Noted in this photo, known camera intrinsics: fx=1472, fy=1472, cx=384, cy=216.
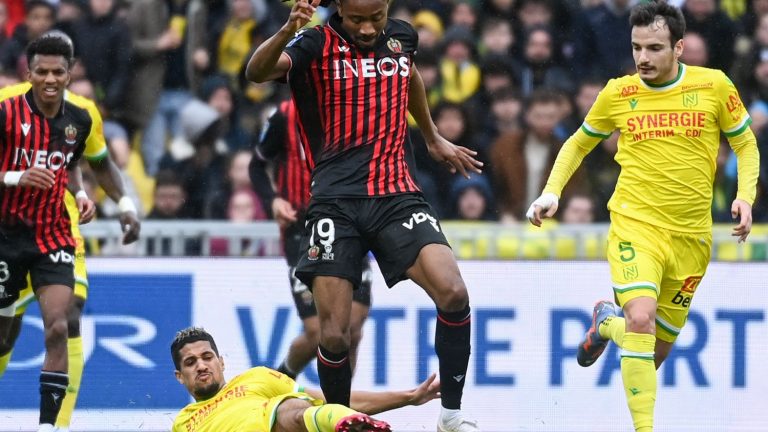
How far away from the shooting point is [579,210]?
11.1 m

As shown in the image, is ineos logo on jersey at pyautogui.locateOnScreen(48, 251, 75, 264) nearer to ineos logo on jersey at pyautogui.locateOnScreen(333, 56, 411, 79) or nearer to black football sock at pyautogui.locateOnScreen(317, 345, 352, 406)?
black football sock at pyautogui.locateOnScreen(317, 345, 352, 406)

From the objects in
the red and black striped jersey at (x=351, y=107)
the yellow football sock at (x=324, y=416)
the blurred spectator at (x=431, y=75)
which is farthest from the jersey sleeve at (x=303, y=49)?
the blurred spectator at (x=431, y=75)

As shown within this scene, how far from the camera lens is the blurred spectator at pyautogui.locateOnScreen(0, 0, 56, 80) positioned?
11883mm

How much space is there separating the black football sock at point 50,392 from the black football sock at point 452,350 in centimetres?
221

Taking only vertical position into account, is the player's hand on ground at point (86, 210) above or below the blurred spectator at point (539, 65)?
→ below

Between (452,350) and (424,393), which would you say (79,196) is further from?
(452,350)

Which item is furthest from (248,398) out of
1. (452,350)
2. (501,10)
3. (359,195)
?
(501,10)

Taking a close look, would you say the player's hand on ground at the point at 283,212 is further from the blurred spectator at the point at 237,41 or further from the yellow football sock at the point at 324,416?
the blurred spectator at the point at 237,41

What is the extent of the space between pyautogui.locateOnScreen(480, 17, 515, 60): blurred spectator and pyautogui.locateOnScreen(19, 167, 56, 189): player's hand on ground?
5.13 metres

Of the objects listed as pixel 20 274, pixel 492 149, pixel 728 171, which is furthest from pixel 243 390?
pixel 728 171

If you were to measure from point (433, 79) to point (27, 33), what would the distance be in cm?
334

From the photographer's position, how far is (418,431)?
9.45 m

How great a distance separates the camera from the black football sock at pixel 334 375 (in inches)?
274

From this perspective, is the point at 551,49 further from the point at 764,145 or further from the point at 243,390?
the point at 243,390
